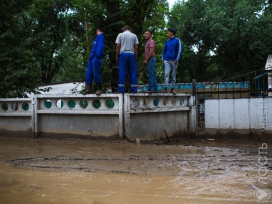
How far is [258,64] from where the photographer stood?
2697 centimetres

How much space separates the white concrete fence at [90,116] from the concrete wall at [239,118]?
5.37 ft

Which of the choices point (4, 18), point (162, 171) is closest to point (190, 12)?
point (4, 18)

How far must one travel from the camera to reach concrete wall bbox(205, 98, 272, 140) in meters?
9.26

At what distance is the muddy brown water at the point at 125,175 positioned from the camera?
3.23m

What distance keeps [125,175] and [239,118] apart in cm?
624

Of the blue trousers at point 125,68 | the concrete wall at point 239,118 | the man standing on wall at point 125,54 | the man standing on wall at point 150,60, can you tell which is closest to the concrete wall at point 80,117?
the blue trousers at point 125,68

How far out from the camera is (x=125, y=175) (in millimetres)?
4082

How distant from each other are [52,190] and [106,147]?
2924 millimetres

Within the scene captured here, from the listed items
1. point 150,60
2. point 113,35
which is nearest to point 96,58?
point 150,60

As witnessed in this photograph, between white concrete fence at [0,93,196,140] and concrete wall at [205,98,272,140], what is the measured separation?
5.37ft

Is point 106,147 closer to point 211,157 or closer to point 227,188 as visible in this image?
point 211,157

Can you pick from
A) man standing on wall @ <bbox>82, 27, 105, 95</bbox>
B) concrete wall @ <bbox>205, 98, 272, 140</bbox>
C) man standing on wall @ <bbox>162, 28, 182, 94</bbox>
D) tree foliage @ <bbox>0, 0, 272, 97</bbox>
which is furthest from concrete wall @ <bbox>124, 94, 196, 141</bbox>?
tree foliage @ <bbox>0, 0, 272, 97</bbox>

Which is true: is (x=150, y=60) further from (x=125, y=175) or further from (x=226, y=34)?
(x=226, y=34)

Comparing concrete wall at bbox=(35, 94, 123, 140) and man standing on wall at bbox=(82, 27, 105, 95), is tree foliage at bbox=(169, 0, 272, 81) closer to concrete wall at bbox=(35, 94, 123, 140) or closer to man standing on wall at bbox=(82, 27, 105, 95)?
man standing on wall at bbox=(82, 27, 105, 95)
